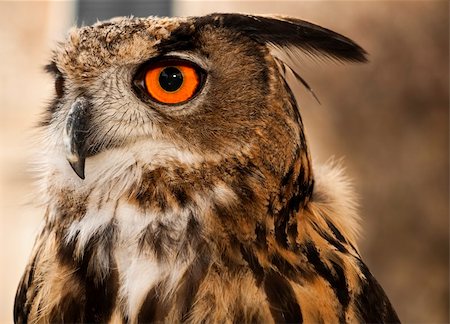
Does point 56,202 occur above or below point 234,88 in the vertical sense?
below

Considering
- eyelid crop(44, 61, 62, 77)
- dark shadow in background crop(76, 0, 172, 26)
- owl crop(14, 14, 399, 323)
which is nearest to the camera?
owl crop(14, 14, 399, 323)

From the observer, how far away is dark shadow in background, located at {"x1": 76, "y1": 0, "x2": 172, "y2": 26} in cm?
275

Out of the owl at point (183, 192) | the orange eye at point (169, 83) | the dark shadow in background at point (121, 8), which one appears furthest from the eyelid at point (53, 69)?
the dark shadow in background at point (121, 8)

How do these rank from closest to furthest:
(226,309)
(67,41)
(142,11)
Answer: (226,309) → (67,41) → (142,11)

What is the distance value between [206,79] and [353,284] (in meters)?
0.34

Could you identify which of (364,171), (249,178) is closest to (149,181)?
(249,178)

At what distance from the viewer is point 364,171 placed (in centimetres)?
296

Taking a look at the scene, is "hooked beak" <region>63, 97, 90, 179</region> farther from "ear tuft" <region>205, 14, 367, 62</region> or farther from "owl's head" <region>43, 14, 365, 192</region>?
"ear tuft" <region>205, 14, 367, 62</region>

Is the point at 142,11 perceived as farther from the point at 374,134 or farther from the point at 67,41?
the point at 67,41

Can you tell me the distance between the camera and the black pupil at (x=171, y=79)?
879 millimetres

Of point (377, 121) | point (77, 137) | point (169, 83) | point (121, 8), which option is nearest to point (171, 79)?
point (169, 83)

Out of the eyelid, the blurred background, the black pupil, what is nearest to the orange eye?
the black pupil

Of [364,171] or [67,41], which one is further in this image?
[364,171]

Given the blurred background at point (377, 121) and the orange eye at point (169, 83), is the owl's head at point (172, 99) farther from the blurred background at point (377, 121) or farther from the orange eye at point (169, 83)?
the blurred background at point (377, 121)
